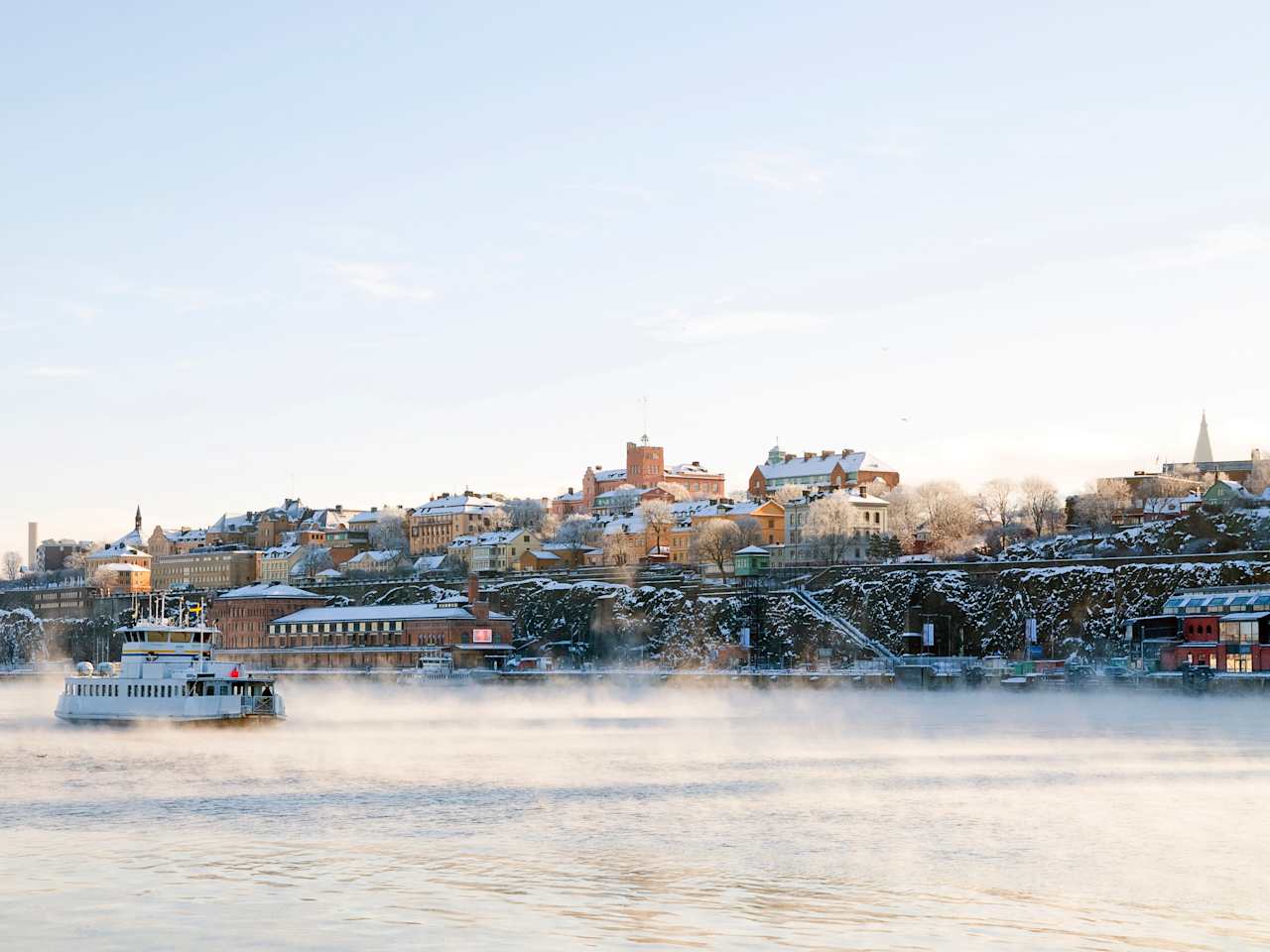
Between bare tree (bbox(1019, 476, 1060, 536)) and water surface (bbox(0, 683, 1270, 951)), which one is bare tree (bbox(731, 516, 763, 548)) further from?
water surface (bbox(0, 683, 1270, 951))

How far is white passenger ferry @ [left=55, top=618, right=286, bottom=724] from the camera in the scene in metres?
71.2

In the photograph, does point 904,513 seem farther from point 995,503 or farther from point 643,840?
point 643,840

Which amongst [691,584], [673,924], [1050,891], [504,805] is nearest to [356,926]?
[673,924]

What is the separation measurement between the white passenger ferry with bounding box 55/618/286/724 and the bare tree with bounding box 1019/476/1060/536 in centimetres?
12366

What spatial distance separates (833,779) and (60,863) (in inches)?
917

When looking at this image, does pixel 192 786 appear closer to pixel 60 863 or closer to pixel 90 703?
pixel 60 863

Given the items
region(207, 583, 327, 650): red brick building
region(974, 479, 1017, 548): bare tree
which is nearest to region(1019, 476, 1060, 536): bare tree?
region(974, 479, 1017, 548): bare tree

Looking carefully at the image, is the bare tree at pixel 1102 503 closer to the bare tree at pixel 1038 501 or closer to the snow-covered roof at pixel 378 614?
the bare tree at pixel 1038 501

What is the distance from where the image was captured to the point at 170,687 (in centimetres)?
7188

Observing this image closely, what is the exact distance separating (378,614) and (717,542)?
4115 centimetres

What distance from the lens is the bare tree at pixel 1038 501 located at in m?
182

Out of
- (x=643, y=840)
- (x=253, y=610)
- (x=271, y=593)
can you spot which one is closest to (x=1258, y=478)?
(x=271, y=593)

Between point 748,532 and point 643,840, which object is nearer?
point 643,840

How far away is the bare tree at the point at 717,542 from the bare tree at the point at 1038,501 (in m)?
33.4
